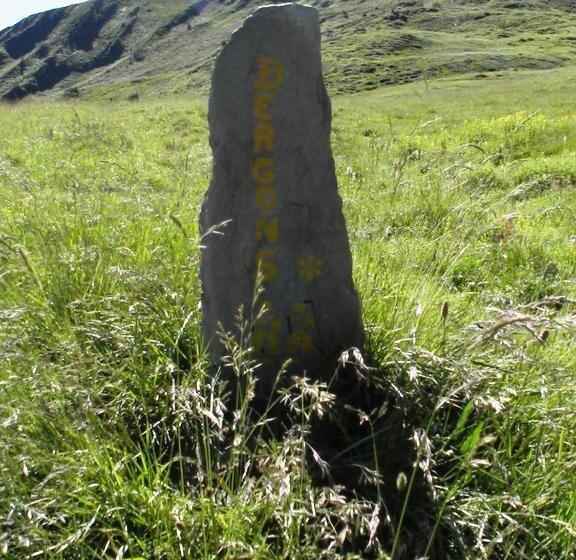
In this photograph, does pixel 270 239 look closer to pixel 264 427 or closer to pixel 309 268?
pixel 309 268

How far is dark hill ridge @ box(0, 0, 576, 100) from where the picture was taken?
61.3 meters

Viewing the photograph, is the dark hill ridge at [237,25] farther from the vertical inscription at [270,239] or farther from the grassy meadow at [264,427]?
the vertical inscription at [270,239]

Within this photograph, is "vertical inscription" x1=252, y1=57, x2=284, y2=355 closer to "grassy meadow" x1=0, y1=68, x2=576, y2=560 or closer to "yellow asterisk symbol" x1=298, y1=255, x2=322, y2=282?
"yellow asterisk symbol" x1=298, y1=255, x2=322, y2=282

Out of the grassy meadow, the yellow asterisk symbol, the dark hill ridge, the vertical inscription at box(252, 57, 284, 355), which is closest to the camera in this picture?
the grassy meadow

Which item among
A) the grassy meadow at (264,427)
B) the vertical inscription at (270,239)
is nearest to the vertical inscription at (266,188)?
the vertical inscription at (270,239)

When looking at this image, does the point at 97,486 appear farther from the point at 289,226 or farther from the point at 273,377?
the point at 289,226

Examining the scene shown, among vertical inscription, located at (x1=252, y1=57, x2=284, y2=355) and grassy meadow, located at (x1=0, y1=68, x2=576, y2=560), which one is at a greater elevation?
vertical inscription, located at (x1=252, y1=57, x2=284, y2=355)

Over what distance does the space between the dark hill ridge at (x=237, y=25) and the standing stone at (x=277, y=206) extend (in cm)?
753

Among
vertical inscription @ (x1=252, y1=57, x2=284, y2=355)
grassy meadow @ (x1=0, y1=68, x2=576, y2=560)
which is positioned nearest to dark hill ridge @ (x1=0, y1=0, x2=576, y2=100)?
grassy meadow @ (x1=0, y1=68, x2=576, y2=560)

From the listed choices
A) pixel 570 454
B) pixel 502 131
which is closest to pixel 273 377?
pixel 570 454

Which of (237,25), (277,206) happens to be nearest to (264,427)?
(277,206)

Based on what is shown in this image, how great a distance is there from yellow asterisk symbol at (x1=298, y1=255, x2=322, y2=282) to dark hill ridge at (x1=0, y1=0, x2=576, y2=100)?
770 centimetres

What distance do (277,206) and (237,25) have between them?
0.96 metres

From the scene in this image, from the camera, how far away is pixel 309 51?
115 inches
